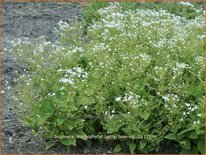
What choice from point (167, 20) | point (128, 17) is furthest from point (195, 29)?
point (128, 17)

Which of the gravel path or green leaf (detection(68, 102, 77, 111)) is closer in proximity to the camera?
green leaf (detection(68, 102, 77, 111))

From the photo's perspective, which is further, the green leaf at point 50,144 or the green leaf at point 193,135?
the green leaf at point 50,144

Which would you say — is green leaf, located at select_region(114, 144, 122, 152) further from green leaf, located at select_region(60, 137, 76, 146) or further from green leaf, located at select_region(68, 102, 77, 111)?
green leaf, located at select_region(68, 102, 77, 111)

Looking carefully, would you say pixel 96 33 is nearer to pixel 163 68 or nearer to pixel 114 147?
pixel 163 68

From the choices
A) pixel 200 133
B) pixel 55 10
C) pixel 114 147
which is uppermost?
pixel 200 133

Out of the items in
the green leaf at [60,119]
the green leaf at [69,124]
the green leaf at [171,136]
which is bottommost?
the green leaf at [171,136]

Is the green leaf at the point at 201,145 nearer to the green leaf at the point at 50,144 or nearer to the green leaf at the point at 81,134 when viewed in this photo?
the green leaf at the point at 81,134

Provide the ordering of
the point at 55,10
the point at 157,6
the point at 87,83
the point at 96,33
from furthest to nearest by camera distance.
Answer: the point at 55,10 → the point at 157,6 → the point at 96,33 → the point at 87,83

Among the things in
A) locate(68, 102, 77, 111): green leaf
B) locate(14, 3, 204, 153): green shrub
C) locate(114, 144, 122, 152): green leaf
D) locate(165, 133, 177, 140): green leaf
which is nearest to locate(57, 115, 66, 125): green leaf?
locate(14, 3, 204, 153): green shrub

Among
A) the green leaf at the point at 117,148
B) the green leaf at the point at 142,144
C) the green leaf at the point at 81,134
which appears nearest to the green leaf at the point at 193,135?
the green leaf at the point at 142,144
